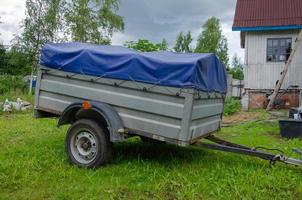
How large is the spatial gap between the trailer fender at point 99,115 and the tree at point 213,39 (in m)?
40.5

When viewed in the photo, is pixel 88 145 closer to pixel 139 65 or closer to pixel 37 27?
pixel 139 65

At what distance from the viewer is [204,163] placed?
589 cm

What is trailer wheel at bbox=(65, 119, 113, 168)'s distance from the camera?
17.5ft

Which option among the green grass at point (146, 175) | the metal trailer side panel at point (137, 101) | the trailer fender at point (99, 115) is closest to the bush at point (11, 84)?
the green grass at point (146, 175)

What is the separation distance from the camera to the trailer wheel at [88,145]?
17.5ft

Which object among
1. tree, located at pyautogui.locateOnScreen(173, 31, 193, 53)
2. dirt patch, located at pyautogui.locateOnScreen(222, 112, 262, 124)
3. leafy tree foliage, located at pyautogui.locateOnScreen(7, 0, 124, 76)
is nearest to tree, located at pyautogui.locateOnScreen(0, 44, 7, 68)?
leafy tree foliage, located at pyautogui.locateOnScreen(7, 0, 124, 76)

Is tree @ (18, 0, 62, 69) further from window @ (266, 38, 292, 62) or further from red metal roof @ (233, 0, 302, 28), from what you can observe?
window @ (266, 38, 292, 62)

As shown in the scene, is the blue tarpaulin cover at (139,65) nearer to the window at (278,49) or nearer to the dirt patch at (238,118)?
the dirt patch at (238,118)

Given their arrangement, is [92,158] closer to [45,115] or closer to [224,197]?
[45,115]

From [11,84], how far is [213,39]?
3010 cm

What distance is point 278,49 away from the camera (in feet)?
52.1

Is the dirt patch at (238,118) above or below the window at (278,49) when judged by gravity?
below

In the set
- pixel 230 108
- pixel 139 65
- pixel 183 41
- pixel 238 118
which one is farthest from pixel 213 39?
pixel 139 65

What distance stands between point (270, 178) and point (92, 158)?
2676mm
